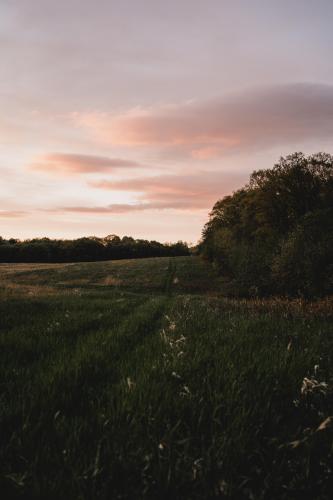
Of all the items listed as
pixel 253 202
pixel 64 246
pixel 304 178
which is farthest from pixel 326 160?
pixel 64 246

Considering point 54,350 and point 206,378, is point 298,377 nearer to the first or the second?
point 206,378

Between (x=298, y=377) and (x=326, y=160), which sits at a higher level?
(x=326, y=160)

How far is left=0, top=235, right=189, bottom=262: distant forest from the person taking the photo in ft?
362

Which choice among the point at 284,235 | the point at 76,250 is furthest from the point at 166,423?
the point at 76,250

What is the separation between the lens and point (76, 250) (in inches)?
4542

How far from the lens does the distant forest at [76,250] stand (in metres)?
Answer: 110

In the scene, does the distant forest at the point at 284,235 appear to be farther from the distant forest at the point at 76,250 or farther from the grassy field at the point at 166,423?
the distant forest at the point at 76,250

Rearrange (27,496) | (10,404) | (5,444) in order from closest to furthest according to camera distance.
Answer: (27,496) → (5,444) → (10,404)

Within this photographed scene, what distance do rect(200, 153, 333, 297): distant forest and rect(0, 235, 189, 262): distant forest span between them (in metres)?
64.2

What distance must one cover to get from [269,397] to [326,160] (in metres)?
49.0

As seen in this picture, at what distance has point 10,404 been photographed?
2.92m

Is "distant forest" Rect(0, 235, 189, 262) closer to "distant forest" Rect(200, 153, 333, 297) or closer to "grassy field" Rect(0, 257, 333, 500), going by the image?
"distant forest" Rect(200, 153, 333, 297)

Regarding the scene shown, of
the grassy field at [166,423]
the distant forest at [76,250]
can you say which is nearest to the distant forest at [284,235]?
the grassy field at [166,423]

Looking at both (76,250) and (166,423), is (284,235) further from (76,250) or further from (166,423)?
(76,250)
